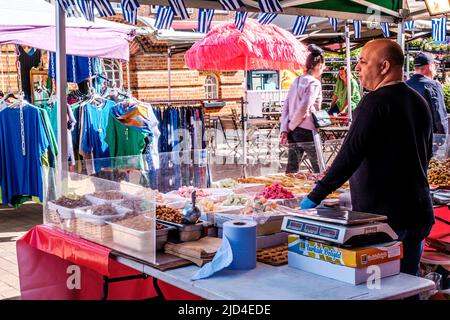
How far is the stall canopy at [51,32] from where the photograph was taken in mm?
7477

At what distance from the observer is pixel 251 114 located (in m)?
13.2

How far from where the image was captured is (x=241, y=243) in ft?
9.76

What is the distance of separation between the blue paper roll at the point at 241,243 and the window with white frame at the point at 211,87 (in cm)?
1564

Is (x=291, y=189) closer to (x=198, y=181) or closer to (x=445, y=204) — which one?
(x=198, y=181)

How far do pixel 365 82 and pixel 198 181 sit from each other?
201 cm

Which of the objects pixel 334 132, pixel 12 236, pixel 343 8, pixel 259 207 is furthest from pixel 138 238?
pixel 334 132

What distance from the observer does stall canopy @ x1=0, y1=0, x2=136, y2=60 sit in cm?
748

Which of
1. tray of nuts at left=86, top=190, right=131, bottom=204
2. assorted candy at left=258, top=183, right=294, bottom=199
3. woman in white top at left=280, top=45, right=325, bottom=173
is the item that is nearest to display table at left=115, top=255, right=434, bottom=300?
tray of nuts at left=86, top=190, right=131, bottom=204

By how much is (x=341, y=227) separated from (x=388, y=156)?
0.68 meters

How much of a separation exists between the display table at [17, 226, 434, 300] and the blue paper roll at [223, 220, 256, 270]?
0.04m

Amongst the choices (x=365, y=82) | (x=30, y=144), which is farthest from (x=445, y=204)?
(x=30, y=144)

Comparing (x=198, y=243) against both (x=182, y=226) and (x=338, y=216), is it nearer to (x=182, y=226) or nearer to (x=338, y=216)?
(x=182, y=226)

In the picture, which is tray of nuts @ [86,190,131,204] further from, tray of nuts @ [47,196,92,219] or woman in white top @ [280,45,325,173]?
woman in white top @ [280,45,325,173]

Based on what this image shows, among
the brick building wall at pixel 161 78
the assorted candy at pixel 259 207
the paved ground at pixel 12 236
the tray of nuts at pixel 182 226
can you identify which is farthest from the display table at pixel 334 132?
Result: the tray of nuts at pixel 182 226
